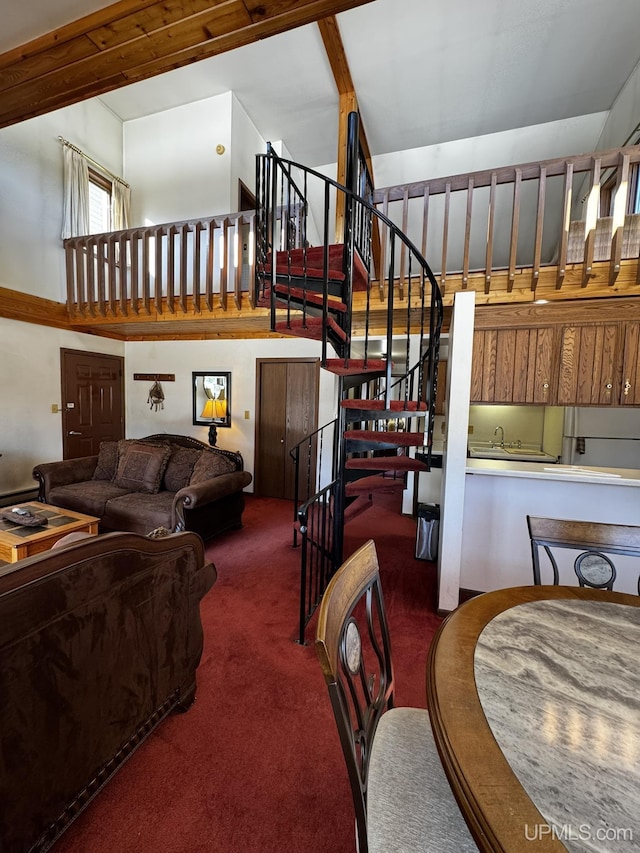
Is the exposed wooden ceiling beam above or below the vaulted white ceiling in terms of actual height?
below

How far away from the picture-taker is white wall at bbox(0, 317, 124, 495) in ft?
14.4

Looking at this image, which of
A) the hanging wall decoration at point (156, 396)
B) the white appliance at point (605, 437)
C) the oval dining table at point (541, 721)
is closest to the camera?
the oval dining table at point (541, 721)

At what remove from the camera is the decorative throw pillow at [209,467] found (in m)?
3.64

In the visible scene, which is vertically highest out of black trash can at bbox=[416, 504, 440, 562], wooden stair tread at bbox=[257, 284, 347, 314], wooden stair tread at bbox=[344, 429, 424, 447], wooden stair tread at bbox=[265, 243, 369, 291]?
wooden stair tread at bbox=[265, 243, 369, 291]

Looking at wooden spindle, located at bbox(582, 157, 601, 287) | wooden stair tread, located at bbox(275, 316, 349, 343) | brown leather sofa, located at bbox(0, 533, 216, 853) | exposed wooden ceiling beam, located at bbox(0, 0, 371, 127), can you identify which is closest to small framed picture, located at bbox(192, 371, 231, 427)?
wooden stair tread, located at bbox(275, 316, 349, 343)

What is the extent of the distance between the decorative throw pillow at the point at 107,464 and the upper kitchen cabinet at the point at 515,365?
164 inches

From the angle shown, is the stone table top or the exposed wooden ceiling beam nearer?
the stone table top

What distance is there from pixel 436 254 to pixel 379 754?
6130mm

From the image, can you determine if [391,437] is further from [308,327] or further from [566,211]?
[566,211]

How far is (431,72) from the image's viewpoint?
3855mm

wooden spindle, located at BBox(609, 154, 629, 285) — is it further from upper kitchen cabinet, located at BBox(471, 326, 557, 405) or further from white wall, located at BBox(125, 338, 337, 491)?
white wall, located at BBox(125, 338, 337, 491)

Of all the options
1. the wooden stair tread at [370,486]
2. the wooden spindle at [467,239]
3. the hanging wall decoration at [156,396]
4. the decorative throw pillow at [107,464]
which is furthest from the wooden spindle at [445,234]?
the hanging wall decoration at [156,396]

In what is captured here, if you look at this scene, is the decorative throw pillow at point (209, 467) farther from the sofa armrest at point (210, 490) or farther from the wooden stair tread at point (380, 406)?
the wooden stair tread at point (380, 406)

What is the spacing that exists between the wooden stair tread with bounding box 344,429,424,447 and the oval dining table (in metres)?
1.41
